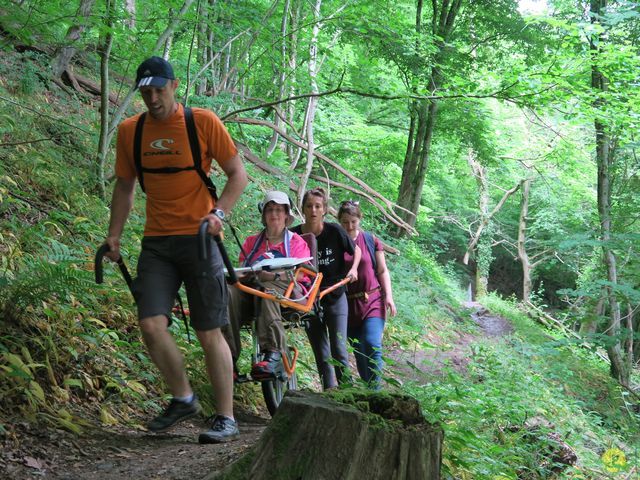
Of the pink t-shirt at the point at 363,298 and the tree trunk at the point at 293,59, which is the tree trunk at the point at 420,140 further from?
the pink t-shirt at the point at 363,298

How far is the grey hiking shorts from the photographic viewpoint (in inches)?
158

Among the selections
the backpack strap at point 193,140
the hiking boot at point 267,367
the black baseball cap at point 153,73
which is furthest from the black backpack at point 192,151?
the hiking boot at point 267,367

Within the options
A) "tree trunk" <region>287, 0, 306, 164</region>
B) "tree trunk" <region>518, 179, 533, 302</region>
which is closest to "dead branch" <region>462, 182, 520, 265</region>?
"tree trunk" <region>518, 179, 533, 302</region>

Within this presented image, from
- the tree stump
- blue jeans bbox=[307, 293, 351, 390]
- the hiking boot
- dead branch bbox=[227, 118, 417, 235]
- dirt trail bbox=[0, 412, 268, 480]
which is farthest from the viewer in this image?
dead branch bbox=[227, 118, 417, 235]

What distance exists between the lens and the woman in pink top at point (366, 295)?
6.55 metres

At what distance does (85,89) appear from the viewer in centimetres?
1317

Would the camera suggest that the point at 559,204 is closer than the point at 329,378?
No

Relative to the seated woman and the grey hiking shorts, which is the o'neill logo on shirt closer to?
the grey hiking shorts

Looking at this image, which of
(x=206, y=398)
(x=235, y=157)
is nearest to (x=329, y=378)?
(x=206, y=398)

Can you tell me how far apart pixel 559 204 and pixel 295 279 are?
103 ft

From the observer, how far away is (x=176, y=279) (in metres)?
4.16

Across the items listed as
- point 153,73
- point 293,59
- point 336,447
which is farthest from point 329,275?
point 293,59

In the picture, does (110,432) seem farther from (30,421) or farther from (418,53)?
(418,53)

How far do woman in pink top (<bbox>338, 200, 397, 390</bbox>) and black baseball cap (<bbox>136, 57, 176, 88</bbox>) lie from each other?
3.09 metres
